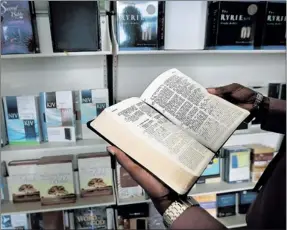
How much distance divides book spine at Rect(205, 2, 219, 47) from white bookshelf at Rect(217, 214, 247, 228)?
3.59 feet

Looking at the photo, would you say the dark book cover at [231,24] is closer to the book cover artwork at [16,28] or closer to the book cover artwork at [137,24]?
the book cover artwork at [137,24]

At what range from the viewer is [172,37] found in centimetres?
154

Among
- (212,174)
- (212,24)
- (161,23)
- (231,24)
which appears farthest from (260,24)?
(212,174)

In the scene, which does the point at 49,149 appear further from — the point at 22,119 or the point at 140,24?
the point at 140,24

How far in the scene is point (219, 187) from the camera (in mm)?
1741

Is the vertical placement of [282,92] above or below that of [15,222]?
above

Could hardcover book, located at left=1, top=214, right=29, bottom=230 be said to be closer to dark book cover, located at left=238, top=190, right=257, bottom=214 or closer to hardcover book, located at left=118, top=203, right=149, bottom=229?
hardcover book, located at left=118, top=203, right=149, bottom=229

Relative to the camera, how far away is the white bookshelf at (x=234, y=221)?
179cm

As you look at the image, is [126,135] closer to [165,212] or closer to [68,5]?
[165,212]

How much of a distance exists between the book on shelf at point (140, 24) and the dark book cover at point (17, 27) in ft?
1.39

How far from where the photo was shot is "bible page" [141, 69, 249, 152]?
0.86 m

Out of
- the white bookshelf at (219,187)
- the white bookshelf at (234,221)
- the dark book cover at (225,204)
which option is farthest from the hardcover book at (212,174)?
the white bookshelf at (234,221)

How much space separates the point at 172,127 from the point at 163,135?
51 mm

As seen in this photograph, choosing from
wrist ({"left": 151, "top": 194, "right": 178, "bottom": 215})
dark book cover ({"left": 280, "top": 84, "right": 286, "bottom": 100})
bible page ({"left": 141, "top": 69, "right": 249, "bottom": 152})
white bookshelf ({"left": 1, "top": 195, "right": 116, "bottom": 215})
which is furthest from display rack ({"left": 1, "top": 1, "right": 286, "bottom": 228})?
wrist ({"left": 151, "top": 194, "right": 178, "bottom": 215})
